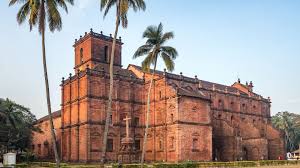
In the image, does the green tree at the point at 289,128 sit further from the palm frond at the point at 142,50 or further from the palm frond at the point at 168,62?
the palm frond at the point at 142,50

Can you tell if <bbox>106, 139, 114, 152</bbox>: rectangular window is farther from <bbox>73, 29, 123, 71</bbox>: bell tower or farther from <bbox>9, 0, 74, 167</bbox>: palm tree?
<bbox>9, 0, 74, 167</bbox>: palm tree

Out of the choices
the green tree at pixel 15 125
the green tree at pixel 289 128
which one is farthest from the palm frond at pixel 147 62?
the green tree at pixel 289 128

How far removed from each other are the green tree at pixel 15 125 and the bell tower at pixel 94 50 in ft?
41.2

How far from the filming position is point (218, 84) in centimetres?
7675

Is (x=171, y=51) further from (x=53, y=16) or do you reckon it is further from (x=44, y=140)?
(x=44, y=140)

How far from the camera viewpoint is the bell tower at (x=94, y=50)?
2377 inches

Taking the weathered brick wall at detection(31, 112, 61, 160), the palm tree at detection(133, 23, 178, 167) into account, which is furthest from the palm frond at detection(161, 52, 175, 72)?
the weathered brick wall at detection(31, 112, 61, 160)

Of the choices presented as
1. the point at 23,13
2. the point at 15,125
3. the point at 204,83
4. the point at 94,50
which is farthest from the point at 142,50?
the point at 204,83

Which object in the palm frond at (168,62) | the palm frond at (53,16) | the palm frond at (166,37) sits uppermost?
the palm frond at (166,37)

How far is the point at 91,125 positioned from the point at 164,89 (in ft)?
41.5

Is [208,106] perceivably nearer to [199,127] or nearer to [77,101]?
[199,127]

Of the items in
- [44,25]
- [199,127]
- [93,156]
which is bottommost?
[93,156]

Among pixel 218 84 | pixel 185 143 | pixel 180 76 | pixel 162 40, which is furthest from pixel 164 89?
pixel 218 84

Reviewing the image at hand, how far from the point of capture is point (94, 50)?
60594 mm
